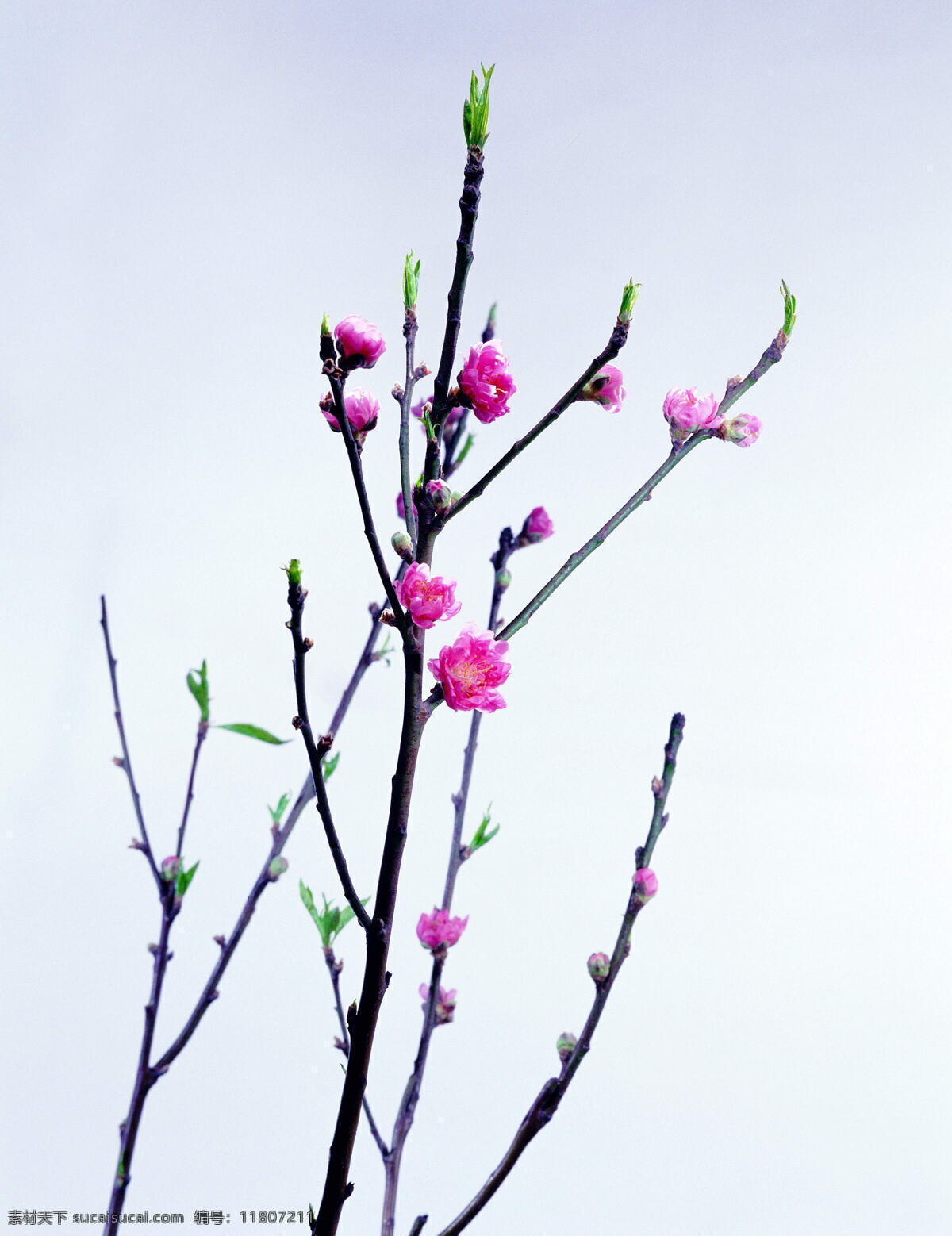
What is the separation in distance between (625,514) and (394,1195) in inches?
22.0

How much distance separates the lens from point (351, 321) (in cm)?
43

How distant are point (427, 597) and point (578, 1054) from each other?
0.32 meters

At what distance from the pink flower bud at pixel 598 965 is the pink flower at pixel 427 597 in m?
0.29

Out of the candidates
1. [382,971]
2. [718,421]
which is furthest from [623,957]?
[718,421]

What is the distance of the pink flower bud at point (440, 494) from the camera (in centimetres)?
42

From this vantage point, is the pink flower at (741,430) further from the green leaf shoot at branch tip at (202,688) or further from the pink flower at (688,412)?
the green leaf shoot at branch tip at (202,688)

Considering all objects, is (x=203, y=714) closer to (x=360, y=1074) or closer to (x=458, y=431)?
(x=458, y=431)

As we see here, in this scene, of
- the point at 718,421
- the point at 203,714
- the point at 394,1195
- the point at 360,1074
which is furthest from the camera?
the point at 203,714

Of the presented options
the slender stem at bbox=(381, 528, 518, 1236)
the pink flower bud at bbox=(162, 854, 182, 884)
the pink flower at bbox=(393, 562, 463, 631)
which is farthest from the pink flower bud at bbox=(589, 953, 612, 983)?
the pink flower bud at bbox=(162, 854, 182, 884)

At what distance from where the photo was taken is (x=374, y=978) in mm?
399

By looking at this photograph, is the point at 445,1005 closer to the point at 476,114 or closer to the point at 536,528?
the point at 536,528

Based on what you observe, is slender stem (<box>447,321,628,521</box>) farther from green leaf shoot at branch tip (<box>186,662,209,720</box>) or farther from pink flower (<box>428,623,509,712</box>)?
green leaf shoot at branch tip (<box>186,662,209,720</box>)

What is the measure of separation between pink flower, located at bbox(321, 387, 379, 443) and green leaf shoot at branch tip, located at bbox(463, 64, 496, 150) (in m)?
0.14

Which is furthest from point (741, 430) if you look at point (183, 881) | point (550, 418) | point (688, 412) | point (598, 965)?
point (183, 881)
